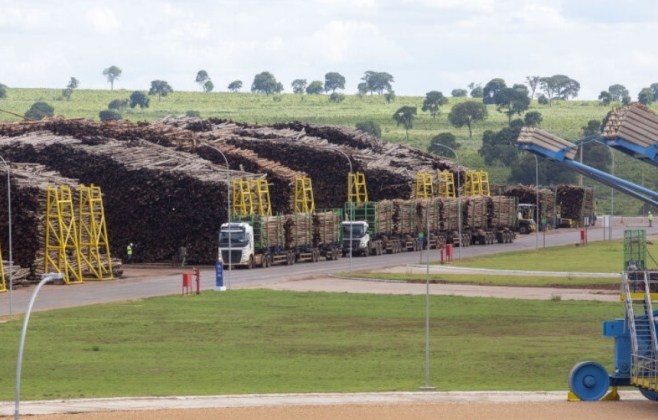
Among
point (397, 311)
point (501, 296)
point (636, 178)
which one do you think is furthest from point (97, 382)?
point (636, 178)

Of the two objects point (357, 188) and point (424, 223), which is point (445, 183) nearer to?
point (424, 223)

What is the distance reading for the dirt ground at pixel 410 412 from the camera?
35.6m

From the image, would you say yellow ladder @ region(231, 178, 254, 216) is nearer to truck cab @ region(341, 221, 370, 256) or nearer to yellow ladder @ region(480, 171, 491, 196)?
truck cab @ region(341, 221, 370, 256)

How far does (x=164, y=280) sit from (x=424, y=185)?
46953mm

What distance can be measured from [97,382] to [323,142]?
296 ft

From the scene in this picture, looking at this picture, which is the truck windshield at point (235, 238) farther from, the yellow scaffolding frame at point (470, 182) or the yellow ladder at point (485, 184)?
the yellow ladder at point (485, 184)

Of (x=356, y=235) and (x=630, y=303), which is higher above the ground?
(x=630, y=303)

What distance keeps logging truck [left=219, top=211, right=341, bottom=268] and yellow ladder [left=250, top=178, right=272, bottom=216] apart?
2646 millimetres

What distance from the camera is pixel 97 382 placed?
42062 mm

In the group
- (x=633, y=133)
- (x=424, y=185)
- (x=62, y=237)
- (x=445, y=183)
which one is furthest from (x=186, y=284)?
(x=445, y=183)

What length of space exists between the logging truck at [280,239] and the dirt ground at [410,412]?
51484mm

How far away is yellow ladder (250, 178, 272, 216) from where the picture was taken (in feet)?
336

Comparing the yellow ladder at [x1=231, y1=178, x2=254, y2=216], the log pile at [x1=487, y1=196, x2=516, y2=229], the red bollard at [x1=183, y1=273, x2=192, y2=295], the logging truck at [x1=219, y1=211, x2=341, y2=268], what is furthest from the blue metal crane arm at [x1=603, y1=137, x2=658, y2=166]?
the log pile at [x1=487, y1=196, x2=516, y2=229]

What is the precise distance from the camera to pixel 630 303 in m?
38.6
